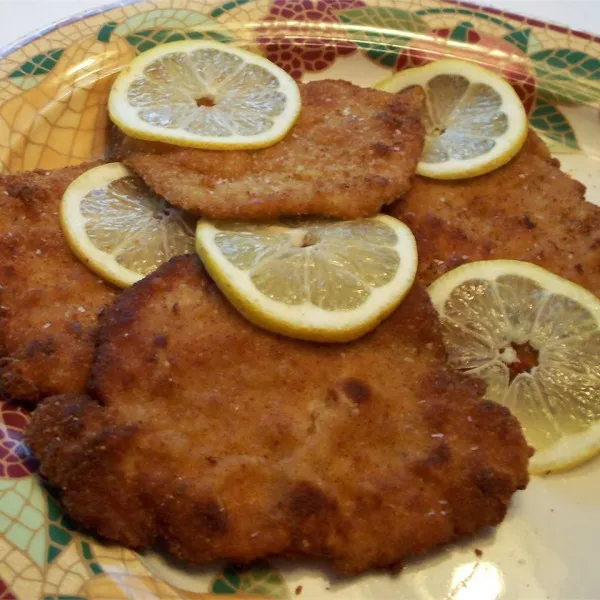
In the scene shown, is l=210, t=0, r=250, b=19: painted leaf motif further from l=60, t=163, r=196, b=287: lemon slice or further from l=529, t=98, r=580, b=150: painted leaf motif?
l=529, t=98, r=580, b=150: painted leaf motif

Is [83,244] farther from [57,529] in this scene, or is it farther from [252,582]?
[252,582]

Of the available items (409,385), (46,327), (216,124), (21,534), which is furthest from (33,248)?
(409,385)

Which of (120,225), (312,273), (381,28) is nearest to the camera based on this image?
(312,273)

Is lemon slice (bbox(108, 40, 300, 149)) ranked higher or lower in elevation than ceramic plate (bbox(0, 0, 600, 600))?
higher

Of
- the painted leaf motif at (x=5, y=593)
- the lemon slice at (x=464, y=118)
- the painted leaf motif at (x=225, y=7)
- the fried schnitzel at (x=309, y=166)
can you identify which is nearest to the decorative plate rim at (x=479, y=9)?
the painted leaf motif at (x=225, y=7)

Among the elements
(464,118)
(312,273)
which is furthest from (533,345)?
(464,118)

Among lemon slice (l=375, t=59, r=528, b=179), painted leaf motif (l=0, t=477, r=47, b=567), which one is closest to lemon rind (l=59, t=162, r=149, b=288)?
painted leaf motif (l=0, t=477, r=47, b=567)

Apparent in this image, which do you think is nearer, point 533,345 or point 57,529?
point 57,529

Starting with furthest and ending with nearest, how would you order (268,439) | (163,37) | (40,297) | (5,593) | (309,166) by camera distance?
(163,37) < (309,166) < (40,297) < (268,439) < (5,593)
